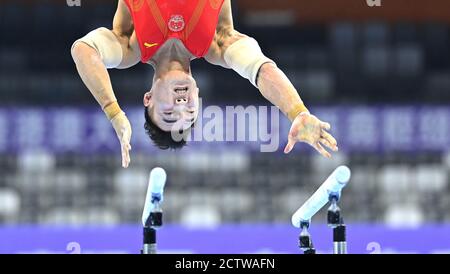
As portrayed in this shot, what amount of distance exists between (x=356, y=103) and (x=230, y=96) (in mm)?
1441

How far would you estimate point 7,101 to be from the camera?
1024cm

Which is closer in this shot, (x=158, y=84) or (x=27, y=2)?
(x=158, y=84)

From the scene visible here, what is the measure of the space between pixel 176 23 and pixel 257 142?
5092mm

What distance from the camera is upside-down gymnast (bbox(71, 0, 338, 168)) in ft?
17.6

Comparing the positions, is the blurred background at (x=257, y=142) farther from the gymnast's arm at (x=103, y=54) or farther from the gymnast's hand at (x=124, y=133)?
the gymnast's hand at (x=124, y=133)

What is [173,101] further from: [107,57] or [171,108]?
[107,57]

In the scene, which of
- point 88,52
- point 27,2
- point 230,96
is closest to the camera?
point 88,52

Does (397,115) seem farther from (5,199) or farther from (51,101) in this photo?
(5,199)

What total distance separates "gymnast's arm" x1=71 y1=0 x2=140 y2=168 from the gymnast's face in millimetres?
256

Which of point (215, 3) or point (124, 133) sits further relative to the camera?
point (215, 3)

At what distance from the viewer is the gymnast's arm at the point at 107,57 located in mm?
5309

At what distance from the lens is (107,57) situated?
214 inches

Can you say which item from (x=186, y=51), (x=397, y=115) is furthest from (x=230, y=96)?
(x=186, y=51)

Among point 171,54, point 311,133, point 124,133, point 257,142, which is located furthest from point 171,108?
point 257,142
